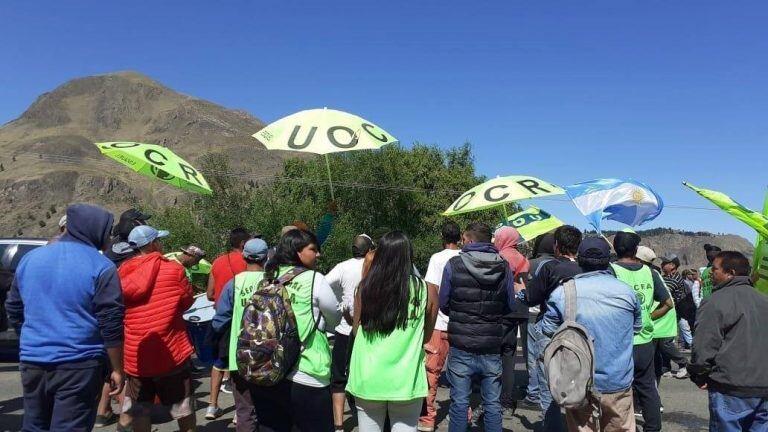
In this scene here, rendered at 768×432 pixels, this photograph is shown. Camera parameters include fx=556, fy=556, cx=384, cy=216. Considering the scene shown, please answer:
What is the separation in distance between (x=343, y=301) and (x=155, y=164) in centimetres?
267

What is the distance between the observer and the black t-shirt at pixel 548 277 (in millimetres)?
4609

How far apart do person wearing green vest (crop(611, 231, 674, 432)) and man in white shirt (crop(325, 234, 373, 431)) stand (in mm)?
2237

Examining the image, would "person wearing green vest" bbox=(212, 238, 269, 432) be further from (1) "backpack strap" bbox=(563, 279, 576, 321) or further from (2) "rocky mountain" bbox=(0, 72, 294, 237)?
(2) "rocky mountain" bbox=(0, 72, 294, 237)

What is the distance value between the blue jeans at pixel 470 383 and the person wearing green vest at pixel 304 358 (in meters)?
1.26

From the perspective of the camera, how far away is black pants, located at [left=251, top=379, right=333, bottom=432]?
3.51 m

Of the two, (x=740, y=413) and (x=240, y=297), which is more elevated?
(x=240, y=297)

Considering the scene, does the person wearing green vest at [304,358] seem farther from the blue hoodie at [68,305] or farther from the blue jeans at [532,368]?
the blue jeans at [532,368]

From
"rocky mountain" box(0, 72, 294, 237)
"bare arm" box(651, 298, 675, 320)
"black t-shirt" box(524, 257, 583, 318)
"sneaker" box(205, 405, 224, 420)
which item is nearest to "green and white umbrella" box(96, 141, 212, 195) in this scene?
"sneaker" box(205, 405, 224, 420)

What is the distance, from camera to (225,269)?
5875 millimetres

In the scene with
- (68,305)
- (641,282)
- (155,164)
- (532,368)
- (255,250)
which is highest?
(155,164)

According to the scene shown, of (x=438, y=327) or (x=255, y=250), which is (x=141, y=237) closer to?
(x=255, y=250)

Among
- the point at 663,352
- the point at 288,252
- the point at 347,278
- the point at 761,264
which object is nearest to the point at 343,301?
the point at 347,278

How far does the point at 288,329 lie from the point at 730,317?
2985 millimetres

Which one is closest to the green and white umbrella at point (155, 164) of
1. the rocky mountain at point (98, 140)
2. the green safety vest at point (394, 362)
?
the green safety vest at point (394, 362)
